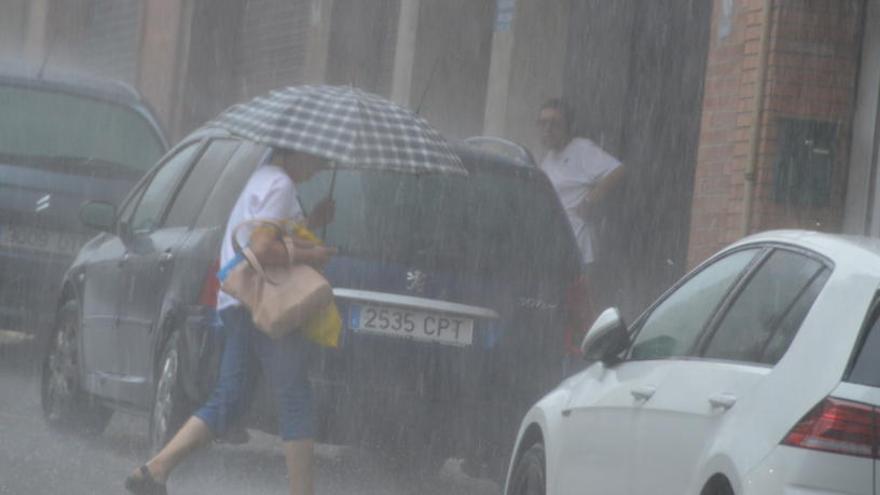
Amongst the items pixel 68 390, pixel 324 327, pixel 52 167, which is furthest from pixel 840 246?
pixel 52 167

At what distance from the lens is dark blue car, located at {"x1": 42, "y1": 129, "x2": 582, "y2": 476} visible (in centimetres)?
912

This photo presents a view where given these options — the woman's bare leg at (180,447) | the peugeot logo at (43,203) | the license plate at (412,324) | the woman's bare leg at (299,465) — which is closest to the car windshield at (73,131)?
the peugeot logo at (43,203)

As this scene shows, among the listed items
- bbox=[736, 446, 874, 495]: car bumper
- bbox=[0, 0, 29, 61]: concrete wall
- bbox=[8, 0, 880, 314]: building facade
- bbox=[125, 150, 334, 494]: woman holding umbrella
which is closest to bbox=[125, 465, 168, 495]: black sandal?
bbox=[125, 150, 334, 494]: woman holding umbrella

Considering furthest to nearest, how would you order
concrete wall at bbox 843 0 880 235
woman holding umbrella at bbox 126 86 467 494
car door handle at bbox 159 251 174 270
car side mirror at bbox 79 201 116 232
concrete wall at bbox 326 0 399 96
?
concrete wall at bbox 326 0 399 96
concrete wall at bbox 843 0 880 235
car side mirror at bbox 79 201 116 232
car door handle at bbox 159 251 174 270
woman holding umbrella at bbox 126 86 467 494

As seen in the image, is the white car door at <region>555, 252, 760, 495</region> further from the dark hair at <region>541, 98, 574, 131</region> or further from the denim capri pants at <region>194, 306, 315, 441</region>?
the dark hair at <region>541, 98, 574, 131</region>

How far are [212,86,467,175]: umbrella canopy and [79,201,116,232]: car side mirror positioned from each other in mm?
1799

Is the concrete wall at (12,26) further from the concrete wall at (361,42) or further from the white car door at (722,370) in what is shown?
the white car door at (722,370)

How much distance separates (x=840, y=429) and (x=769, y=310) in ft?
2.87

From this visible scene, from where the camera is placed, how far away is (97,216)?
11.0 m

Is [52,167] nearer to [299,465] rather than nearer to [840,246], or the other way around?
[299,465]

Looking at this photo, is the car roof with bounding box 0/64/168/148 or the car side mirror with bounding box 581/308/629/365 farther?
the car roof with bounding box 0/64/168/148

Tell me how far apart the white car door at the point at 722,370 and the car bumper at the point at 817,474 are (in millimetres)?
301

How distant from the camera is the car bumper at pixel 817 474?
187 inches

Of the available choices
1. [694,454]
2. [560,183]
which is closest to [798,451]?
[694,454]
